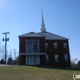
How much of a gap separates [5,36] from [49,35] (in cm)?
1406

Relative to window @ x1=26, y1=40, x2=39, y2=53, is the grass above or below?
below

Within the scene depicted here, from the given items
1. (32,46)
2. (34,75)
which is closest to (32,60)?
(32,46)

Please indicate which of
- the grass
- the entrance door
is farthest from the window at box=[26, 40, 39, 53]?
the grass

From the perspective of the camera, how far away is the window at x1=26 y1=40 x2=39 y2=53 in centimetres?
3581

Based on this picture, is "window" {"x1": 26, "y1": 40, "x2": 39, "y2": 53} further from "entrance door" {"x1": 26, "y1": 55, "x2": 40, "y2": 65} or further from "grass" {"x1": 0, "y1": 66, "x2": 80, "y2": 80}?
"grass" {"x1": 0, "y1": 66, "x2": 80, "y2": 80}

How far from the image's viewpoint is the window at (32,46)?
35812mm

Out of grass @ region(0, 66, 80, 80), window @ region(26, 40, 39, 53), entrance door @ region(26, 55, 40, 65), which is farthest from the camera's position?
window @ region(26, 40, 39, 53)

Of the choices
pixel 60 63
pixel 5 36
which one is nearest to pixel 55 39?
pixel 60 63

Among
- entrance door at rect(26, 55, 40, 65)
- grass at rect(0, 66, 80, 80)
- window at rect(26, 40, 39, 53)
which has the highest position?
window at rect(26, 40, 39, 53)

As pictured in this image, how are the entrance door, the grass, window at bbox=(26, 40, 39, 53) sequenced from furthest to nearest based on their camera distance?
window at bbox=(26, 40, 39, 53), the entrance door, the grass

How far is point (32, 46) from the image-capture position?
1419 inches

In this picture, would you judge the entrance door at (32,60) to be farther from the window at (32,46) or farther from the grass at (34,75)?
the grass at (34,75)

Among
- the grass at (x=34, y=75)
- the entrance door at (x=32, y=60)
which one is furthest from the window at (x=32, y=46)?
the grass at (x=34, y=75)

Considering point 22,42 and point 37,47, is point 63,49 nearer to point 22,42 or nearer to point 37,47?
point 37,47
